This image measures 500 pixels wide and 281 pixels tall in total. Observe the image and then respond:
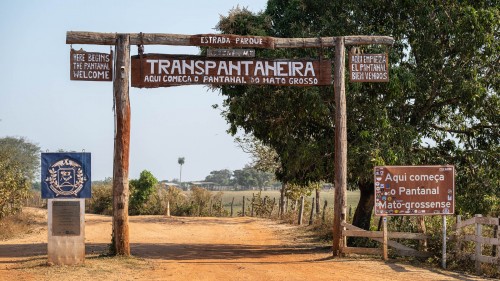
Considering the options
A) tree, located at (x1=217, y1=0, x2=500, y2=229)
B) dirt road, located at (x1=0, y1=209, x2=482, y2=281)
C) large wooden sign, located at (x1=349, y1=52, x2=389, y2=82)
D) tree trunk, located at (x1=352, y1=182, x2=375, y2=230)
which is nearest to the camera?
dirt road, located at (x1=0, y1=209, x2=482, y2=281)

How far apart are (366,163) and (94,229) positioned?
46.2 feet

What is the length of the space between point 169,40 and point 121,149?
3.01 meters

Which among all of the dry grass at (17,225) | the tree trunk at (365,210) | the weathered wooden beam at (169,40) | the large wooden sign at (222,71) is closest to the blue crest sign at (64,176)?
the large wooden sign at (222,71)

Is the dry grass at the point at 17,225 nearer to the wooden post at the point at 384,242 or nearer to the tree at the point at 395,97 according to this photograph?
the tree at the point at 395,97

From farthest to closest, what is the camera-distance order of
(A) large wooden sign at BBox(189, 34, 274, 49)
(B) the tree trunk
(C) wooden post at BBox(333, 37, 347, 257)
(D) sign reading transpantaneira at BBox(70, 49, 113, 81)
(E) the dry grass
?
1. (E) the dry grass
2. (B) the tree trunk
3. (C) wooden post at BBox(333, 37, 347, 257)
4. (A) large wooden sign at BBox(189, 34, 274, 49)
5. (D) sign reading transpantaneira at BBox(70, 49, 113, 81)

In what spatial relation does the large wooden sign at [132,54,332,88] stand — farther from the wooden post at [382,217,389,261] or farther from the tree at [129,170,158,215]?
the tree at [129,170,158,215]

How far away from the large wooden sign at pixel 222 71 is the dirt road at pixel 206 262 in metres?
4.53

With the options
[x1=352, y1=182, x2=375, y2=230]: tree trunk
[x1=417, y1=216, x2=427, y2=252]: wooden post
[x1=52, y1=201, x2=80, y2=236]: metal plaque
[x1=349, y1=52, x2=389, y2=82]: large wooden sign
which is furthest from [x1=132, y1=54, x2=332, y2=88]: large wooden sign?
[x1=352, y1=182, x2=375, y2=230]: tree trunk

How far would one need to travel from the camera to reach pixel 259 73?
17953 millimetres

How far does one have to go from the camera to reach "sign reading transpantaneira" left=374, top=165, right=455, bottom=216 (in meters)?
17.1

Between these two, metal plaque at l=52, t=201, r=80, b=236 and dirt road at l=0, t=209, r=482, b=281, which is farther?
metal plaque at l=52, t=201, r=80, b=236

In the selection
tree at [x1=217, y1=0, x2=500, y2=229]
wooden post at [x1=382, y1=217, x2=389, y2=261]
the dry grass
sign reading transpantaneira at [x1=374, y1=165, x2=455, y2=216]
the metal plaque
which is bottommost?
the dry grass

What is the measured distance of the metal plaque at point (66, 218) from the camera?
15414 mm

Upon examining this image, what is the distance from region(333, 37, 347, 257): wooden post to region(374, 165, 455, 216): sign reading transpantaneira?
3.56 ft
